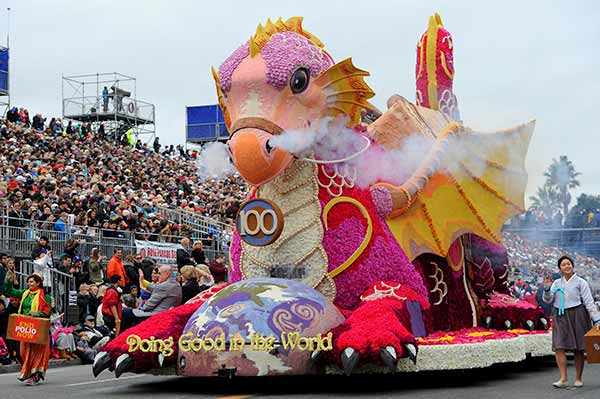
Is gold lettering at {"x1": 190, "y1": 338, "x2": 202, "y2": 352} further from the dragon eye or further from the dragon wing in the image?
the dragon eye

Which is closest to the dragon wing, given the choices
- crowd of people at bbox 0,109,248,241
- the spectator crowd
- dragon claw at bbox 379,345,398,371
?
dragon claw at bbox 379,345,398,371

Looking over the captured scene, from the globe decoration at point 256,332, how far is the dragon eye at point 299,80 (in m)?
2.35

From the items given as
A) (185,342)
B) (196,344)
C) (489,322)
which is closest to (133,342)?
(185,342)

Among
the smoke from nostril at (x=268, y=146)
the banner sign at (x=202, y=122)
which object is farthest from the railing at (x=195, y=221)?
the banner sign at (x=202, y=122)

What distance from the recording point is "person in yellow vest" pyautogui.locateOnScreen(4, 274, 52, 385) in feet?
44.2

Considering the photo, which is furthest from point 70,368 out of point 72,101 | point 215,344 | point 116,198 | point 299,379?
point 72,101

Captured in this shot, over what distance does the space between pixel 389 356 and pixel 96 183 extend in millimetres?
19222

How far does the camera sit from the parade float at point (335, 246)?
10688mm

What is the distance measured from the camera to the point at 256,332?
10641mm

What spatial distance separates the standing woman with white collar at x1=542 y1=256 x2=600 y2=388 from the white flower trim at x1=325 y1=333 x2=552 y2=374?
671 millimetres

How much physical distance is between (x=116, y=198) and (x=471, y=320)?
15254 millimetres

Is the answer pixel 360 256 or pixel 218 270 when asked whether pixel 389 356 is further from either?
pixel 218 270

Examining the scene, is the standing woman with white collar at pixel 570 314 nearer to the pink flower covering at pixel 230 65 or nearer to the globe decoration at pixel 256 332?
the globe decoration at pixel 256 332

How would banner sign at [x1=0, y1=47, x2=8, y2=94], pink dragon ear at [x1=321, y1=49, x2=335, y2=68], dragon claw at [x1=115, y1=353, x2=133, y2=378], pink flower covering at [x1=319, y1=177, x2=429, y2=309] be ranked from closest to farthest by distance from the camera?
1. dragon claw at [x1=115, y1=353, x2=133, y2=378]
2. pink flower covering at [x1=319, y1=177, x2=429, y2=309]
3. pink dragon ear at [x1=321, y1=49, x2=335, y2=68]
4. banner sign at [x1=0, y1=47, x2=8, y2=94]
